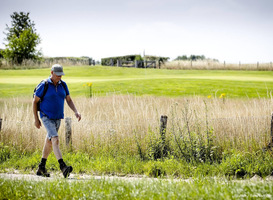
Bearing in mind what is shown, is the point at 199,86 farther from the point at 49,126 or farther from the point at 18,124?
the point at 49,126

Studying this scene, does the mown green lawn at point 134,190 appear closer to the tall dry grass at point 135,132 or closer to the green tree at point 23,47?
the tall dry grass at point 135,132

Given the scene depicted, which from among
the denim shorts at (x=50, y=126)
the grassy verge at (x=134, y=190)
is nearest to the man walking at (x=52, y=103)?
the denim shorts at (x=50, y=126)

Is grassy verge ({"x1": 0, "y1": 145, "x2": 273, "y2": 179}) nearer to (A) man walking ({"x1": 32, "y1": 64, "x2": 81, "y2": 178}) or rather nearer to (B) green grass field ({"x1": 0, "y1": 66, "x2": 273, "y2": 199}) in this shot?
(B) green grass field ({"x1": 0, "y1": 66, "x2": 273, "y2": 199})

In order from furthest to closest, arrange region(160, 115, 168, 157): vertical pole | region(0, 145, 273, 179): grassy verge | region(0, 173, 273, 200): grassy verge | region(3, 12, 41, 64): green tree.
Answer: region(3, 12, 41, 64): green tree, region(160, 115, 168, 157): vertical pole, region(0, 145, 273, 179): grassy verge, region(0, 173, 273, 200): grassy verge

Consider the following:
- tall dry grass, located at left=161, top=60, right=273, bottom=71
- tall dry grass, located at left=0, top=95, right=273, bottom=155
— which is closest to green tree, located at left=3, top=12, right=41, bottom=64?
tall dry grass, located at left=161, top=60, right=273, bottom=71

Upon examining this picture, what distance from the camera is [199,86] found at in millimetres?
16609

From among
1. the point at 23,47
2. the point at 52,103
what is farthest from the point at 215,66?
the point at 52,103

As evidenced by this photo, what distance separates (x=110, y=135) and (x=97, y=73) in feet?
55.7

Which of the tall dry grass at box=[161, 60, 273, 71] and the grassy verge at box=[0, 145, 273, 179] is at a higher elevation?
the tall dry grass at box=[161, 60, 273, 71]

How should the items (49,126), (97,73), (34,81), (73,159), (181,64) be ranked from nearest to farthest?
(49,126)
(73,159)
(34,81)
(97,73)
(181,64)

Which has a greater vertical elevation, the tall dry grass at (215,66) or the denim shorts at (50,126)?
the tall dry grass at (215,66)

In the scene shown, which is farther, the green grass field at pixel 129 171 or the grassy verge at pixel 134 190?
the green grass field at pixel 129 171

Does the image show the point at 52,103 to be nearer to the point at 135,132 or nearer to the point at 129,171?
the point at 129,171

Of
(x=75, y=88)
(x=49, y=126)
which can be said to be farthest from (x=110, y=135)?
(x=75, y=88)
